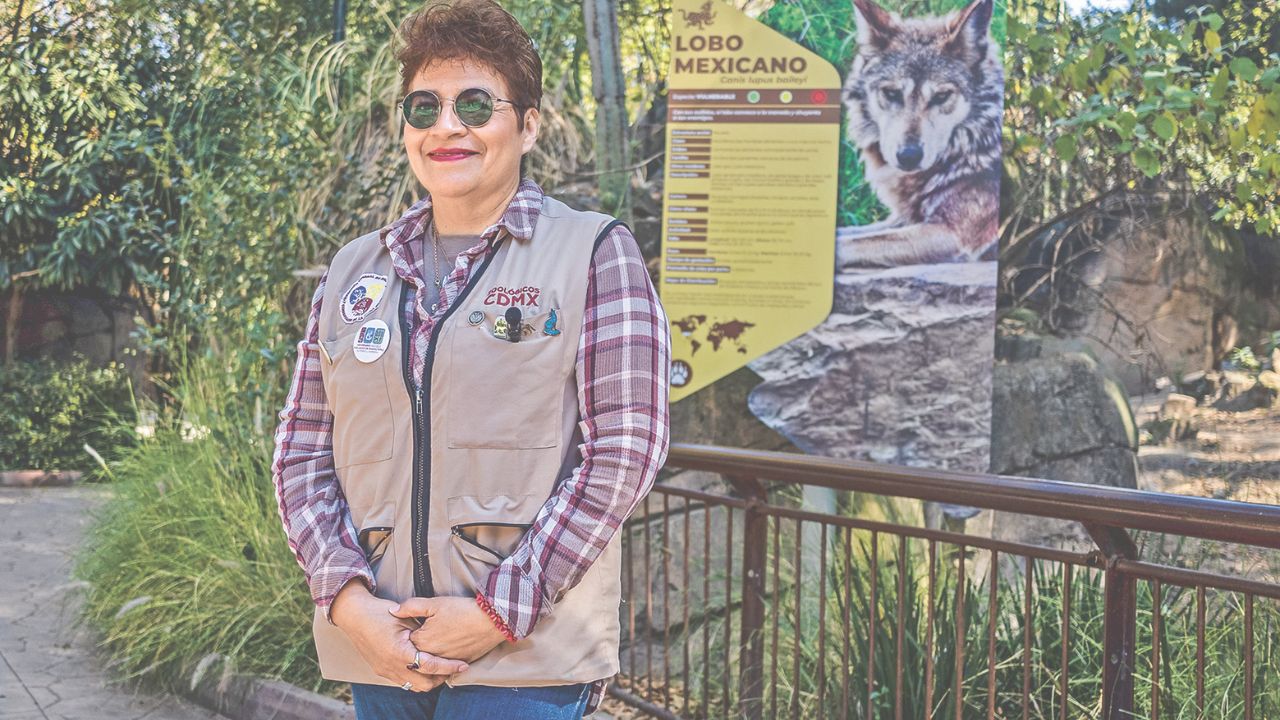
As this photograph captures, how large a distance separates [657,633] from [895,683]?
91.6 inches

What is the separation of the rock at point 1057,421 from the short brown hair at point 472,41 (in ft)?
13.6

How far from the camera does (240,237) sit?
6371mm

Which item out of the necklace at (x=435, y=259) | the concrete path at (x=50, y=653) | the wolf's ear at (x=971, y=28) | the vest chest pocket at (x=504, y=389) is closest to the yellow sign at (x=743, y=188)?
the wolf's ear at (x=971, y=28)

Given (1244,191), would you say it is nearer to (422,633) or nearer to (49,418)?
(422,633)

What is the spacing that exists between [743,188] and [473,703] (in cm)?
332

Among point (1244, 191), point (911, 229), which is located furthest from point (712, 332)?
point (1244, 191)

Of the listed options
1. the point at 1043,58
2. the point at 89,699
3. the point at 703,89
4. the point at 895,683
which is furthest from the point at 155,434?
the point at 1043,58

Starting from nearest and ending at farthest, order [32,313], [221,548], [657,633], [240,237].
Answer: [221,548] < [657,633] < [240,237] < [32,313]

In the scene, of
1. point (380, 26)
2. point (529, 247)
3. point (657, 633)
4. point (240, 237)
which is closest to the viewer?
point (529, 247)

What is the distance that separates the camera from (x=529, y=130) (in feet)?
6.53

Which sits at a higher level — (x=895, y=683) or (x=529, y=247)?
(x=529, y=247)

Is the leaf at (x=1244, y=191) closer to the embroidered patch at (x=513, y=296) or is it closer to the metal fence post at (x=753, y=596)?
the metal fence post at (x=753, y=596)

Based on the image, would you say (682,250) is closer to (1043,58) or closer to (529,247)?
(1043,58)

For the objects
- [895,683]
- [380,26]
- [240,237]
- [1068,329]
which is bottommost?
[895,683]
